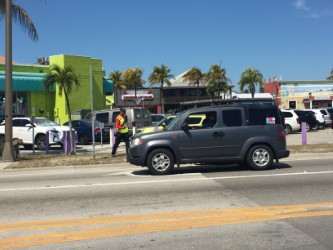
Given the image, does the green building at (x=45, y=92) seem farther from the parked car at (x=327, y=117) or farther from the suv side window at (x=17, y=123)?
the parked car at (x=327, y=117)

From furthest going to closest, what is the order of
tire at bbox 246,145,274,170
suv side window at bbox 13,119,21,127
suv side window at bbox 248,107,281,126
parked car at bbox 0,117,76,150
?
suv side window at bbox 13,119,21,127 < parked car at bbox 0,117,76,150 < suv side window at bbox 248,107,281,126 < tire at bbox 246,145,274,170

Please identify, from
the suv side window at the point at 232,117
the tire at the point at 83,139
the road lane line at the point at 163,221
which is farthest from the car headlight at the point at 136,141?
the tire at the point at 83,139

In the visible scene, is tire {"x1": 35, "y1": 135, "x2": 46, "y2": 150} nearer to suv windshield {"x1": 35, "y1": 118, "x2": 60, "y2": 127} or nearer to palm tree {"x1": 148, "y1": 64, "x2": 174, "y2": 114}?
suv windshield {"x1": 35, "y1": 118, "x2": 60, "y2": 127}

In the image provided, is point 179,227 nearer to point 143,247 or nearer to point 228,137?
point 143,247

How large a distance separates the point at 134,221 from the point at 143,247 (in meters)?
1.26

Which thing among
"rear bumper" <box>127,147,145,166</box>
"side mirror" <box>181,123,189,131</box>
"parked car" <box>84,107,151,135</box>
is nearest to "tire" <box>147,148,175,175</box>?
"rear bumper" <box>127,147,145,166</box>

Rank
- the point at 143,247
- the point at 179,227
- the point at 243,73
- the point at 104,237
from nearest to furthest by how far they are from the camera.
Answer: the point at 143,247 < the point at 104,237 < the point at 179,227 < the point at 243,73

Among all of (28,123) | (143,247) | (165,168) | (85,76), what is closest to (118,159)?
(165,168)

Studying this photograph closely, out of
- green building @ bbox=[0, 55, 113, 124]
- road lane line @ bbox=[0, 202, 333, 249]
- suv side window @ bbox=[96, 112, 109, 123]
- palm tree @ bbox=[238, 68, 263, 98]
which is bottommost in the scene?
road lane line @ bbox=[0, 202, 333, 249]

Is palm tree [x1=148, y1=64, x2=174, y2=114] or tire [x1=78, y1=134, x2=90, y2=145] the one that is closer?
tire [x1=78, y1=134, x2=90, y2=145]

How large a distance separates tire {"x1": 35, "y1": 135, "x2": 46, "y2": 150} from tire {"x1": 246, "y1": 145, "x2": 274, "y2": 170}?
504 inches

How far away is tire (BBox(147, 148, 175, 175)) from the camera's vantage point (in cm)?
1152

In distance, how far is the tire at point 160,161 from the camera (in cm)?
1152

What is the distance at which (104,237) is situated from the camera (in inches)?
230
